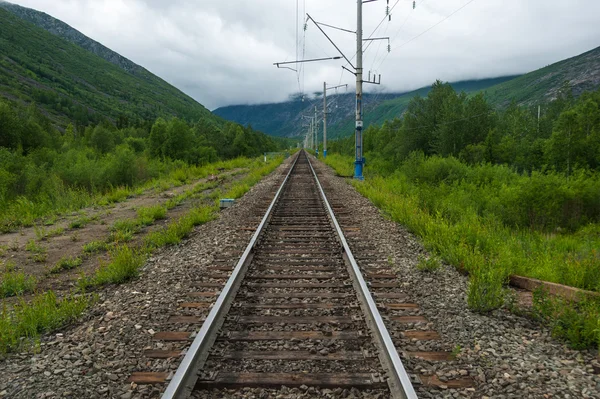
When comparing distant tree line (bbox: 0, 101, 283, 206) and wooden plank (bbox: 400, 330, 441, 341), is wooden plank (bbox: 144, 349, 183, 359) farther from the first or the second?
distant tree line (bbox: 0, 101, 283, 206)

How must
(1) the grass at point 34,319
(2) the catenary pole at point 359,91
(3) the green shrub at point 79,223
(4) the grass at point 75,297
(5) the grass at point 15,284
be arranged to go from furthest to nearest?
(2) the catenary pole at point 359,91 → (3) the green shrub at point 79,223 → (5) the grass at point 15,284 → (4) the grass at point 75,297 → (1) the grass at point 34,319

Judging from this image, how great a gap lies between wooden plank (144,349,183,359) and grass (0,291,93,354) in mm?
1267

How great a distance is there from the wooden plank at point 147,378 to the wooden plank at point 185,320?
0.96 meters

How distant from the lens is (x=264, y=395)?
2.92m

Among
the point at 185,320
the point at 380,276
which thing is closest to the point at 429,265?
the point at 380,276

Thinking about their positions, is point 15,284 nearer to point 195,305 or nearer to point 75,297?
point 75,297

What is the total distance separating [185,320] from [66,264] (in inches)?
150

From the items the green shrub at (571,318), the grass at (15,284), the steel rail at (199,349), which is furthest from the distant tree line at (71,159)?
the green shrub at (571,318)

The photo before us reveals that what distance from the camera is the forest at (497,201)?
4934 mm

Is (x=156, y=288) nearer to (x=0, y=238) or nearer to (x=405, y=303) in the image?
(x=405, y=303)

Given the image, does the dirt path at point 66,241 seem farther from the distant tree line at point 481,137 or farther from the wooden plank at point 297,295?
the distant tree line at point 481,137

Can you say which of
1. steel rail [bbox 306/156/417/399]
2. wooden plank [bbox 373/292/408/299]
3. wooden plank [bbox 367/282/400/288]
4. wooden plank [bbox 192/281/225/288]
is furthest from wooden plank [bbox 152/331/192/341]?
wooden plank [bbox 367/282/400/288]

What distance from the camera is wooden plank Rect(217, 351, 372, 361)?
341 centimetres

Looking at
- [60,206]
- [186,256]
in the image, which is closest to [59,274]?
[186,256]
